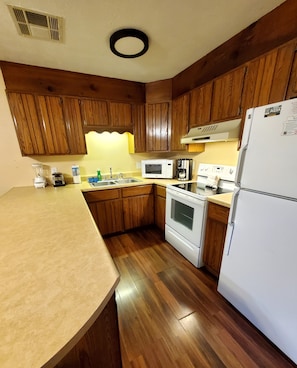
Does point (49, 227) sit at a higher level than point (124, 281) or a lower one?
higher

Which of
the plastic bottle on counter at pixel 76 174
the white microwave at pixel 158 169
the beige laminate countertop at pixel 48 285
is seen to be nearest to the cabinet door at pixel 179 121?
the white microwave at pixel 158 169

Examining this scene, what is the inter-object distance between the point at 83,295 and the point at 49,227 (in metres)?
0.70

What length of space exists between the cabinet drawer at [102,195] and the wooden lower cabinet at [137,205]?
13 cm

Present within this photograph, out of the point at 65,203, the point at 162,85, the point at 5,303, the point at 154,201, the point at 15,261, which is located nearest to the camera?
the point at 5,303

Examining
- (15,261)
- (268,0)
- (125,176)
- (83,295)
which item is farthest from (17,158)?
(268,0)

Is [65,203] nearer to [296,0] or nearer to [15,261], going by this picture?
[15,261]

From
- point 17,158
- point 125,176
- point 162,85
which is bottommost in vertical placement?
point 125,176

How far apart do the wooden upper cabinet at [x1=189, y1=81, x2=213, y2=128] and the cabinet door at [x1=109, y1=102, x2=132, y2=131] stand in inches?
38.9

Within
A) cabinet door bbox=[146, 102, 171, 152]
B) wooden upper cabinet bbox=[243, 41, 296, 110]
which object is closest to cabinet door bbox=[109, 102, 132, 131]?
cabinet door bbox=[146, 102, 171, 152]

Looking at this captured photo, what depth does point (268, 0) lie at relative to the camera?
46.6 inches

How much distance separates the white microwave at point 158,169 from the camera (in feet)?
8.91

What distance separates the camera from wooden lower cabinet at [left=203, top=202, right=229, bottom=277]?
158cm

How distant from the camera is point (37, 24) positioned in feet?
4.37

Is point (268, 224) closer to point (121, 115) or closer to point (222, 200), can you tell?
point (222, 200)
